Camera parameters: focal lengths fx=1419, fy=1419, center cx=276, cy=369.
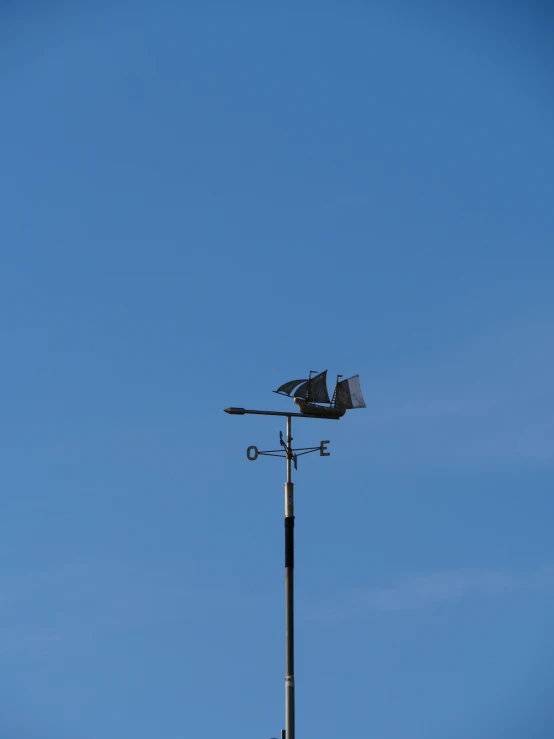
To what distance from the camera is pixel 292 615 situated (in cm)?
2134

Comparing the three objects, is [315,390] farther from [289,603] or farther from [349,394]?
[289,603]

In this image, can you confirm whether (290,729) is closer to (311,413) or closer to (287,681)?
(287,681)

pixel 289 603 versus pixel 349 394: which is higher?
pixel 349 394

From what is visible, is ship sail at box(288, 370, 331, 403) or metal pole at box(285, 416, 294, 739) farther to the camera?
ship sail at box(288, 370, 331, 403)

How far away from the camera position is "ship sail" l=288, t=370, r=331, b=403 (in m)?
23.3

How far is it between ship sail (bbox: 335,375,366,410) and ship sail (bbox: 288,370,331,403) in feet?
0.66

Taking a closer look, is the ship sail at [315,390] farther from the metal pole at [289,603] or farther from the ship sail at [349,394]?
the metal pole at [289,603]

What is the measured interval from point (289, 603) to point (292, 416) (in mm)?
3109

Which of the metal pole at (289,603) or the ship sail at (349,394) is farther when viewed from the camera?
the ship sail at (349,394)

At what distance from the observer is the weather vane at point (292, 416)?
21.0 meters

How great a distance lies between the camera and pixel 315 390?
23484 millimetres

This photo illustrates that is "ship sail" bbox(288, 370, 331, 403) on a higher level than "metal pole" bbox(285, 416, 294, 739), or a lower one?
A: higher

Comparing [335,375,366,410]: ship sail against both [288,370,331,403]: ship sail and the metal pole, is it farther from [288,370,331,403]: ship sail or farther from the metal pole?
the metal pole

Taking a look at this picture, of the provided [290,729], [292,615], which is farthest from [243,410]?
[290,729]
